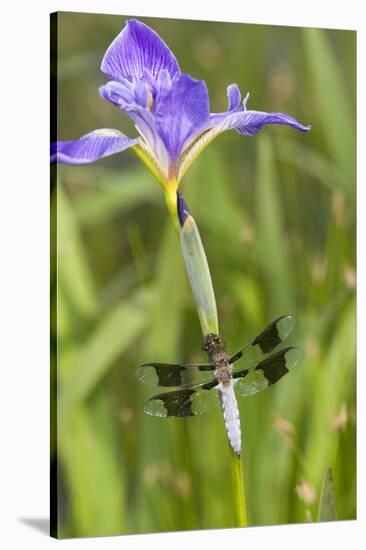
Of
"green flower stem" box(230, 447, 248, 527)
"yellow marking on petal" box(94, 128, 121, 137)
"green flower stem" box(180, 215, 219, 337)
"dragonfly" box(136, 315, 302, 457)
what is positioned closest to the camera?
"green flower stem" box(180, 215, 219, 337)

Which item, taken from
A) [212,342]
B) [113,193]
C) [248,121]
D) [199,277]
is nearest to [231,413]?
[212,342]

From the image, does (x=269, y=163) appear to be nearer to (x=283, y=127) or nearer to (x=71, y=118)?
(x=283, y=127)

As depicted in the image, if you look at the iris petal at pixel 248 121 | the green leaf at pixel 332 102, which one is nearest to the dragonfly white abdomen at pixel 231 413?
the iris petal at pixel 248 121

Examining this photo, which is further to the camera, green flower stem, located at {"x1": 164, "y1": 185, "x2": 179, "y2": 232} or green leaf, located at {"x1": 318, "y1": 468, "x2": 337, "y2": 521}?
green leaf, located at {"x1": 318, "y1": 468, "x2": 337, "y2": 521}

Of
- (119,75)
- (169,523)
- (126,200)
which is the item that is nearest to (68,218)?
(126,200)

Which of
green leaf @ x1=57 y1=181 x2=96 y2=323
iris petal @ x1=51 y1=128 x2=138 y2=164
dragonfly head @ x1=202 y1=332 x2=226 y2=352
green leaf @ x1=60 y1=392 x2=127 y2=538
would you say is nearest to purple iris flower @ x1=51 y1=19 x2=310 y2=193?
iris petal @ x1=51 y1=128 x2=138 y2=164

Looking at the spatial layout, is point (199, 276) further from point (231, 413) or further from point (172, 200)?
point (231, 413)

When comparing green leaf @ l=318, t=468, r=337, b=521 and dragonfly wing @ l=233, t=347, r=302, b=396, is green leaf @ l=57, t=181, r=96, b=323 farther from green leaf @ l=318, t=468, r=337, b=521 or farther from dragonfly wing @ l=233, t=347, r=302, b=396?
Result: green leaf @ l=318, t=468, r=337, b=521
